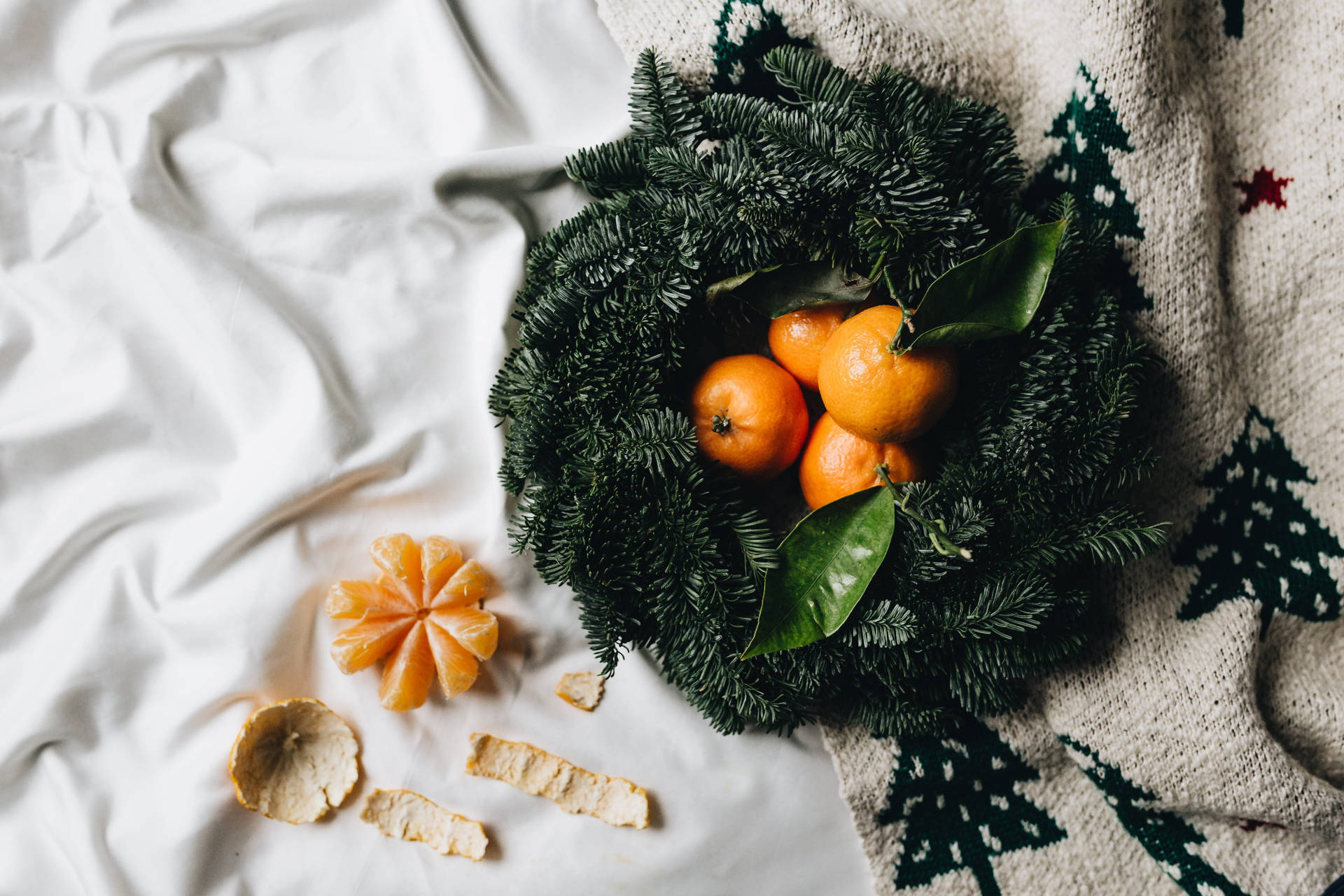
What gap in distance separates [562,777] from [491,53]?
81cm

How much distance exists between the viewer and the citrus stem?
27.0 inches

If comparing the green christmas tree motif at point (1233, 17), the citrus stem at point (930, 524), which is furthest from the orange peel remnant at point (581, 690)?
the green christmas tree motif at point (1233, 17)

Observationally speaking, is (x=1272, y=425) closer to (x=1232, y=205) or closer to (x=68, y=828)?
(x=1232, y=205)

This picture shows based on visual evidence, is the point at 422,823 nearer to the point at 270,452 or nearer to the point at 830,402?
the point at 270,452

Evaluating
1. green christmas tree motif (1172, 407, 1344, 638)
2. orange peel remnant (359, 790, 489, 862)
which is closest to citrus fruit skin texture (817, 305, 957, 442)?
green christmas tree motif (1172, 407, 1344, 638)

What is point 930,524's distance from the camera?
691 mm

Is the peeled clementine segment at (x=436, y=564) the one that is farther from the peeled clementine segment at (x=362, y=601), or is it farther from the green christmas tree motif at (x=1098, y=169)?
the green christmas tree motif at (x=1098, y=169)

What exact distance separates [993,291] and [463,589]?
1.92 feet

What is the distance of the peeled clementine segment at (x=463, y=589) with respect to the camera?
0.90m

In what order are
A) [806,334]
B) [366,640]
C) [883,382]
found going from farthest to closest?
[366,640] → [806,334] → [883,382]

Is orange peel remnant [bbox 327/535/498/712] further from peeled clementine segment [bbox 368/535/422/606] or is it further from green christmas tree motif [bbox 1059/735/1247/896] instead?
green christmas tree motif [bbox 1059/735/1247/896]

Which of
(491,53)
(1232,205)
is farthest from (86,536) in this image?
(1232,205)

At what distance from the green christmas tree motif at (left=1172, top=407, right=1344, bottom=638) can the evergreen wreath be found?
0.18 metres

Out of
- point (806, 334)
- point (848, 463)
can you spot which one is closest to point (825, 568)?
point (848, 463)
